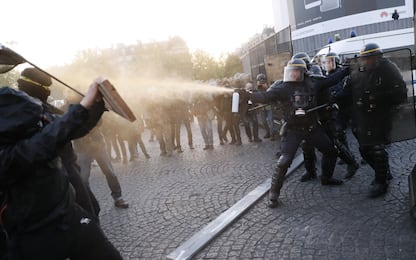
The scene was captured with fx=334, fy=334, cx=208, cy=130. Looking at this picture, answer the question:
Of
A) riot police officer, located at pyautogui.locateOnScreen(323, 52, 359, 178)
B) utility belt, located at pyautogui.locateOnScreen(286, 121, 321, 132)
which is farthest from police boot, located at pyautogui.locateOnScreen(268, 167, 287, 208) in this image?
riot police officer, located at pyautogui.locateOnScreen(323, 52, 359, 178)

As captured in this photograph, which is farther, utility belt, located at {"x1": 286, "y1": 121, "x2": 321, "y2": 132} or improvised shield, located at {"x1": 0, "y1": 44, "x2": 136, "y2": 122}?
utility belt, located at {"x1": 286, "y1": 121, "x2": 321, "y2": 132}

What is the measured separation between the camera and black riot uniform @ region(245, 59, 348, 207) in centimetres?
457

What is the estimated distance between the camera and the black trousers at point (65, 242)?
1888 millimetres

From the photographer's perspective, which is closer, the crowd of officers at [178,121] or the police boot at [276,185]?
the police boot at [276,185]

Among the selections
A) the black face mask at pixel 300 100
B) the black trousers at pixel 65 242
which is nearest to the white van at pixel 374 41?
the black face mask at pixel 300 100

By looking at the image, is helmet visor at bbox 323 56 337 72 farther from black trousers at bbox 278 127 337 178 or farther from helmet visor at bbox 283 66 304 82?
black trousers at bbox 278 127 337 178

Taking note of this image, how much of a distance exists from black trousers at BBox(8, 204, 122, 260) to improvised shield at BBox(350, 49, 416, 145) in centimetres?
315

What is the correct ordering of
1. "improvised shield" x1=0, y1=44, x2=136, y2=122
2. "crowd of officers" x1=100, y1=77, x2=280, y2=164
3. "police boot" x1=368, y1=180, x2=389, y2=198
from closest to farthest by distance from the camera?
"improvised shield" x1=0, y1=44, x2=136, y2=122 < "police boot" x1=368, y1=180, x2=389, y2=198 < "crowd of officers" x1=100, y1=77, x2=280, y2=164

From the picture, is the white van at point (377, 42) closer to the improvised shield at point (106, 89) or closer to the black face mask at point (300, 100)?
the black face mask at point (300, 100)

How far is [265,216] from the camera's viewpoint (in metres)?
4.25

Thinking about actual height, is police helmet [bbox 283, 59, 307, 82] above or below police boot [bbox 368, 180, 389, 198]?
above

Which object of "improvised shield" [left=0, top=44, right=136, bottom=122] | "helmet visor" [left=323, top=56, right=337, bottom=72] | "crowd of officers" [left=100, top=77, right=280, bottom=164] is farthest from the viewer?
"crowd of officers" [left=100, top=77, right=280, bottom=164]

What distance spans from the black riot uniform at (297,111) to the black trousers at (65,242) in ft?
9.25

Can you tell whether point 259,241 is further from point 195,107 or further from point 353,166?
point 195,107
